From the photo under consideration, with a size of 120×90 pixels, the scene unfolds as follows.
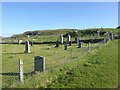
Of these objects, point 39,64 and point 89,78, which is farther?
point 39,64

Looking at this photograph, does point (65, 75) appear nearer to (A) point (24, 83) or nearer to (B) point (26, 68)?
(A) point (24, 83)

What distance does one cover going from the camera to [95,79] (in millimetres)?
14875

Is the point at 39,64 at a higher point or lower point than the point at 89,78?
higher

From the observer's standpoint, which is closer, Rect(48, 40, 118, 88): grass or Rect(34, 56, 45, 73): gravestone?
Rect(48, 40, 118, 88): grass

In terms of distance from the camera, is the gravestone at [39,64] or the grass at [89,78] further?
the gravestone at [39,64]

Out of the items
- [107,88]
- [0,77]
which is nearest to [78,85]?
[107,88]

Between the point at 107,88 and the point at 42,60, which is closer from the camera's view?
the point at 107,88

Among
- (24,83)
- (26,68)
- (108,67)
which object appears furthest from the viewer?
(26,68)

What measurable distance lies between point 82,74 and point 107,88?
10.9 ft

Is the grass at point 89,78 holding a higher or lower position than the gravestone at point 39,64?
lower

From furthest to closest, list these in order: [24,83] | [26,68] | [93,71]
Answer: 1. [26,68]
2. [93,71]
3. [24,83]

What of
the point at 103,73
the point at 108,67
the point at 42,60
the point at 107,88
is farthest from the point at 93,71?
the point at 107,88

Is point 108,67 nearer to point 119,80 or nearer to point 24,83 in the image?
point 119,80

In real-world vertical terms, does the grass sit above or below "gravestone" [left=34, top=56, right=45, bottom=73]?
below
